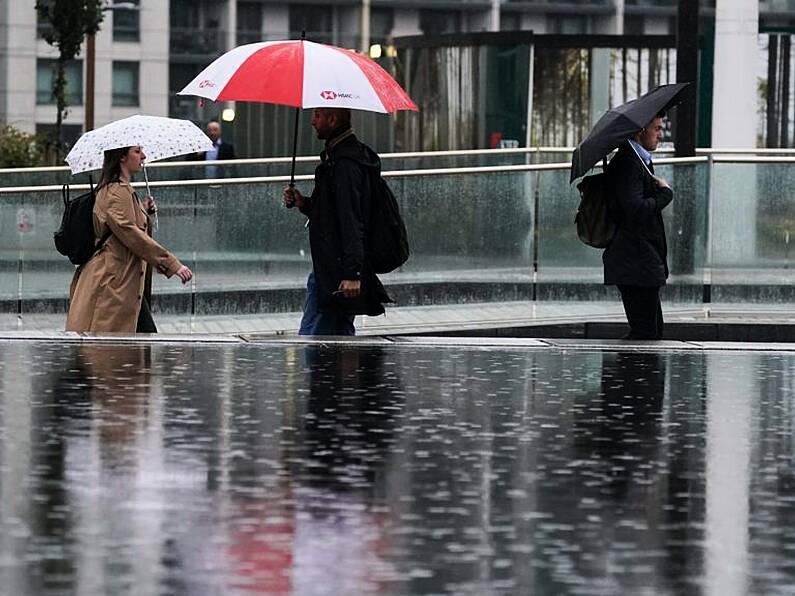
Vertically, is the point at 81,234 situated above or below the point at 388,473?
above

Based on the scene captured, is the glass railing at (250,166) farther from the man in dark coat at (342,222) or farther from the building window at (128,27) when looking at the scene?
the building window at (128,27)

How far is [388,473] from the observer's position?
640cm

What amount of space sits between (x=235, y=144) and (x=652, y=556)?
1173 inches

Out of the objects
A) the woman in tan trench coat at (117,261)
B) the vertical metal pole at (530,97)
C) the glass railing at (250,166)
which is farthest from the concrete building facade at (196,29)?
the woman in tan trench coat at (117,261)

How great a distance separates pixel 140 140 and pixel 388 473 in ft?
17.3

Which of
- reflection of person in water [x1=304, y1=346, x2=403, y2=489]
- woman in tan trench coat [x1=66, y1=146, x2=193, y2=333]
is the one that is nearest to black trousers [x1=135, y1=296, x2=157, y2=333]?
woman in tan trench coat [x1=66, y1=146, x2=193, y2=333]

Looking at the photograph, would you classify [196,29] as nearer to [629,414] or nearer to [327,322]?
[327,322]

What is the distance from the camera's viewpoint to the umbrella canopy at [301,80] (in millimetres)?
10461

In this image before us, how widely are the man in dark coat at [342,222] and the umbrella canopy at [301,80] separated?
118 millimetres

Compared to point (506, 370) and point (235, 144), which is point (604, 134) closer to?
point (506, 370)

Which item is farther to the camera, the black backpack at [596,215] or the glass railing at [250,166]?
the glass railing at [250,166]

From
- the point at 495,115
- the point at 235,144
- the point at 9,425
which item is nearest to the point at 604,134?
the point at 9,425

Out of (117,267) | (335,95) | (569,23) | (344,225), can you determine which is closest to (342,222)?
(344,225)

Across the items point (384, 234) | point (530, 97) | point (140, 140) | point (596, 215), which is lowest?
point (384, 234)
